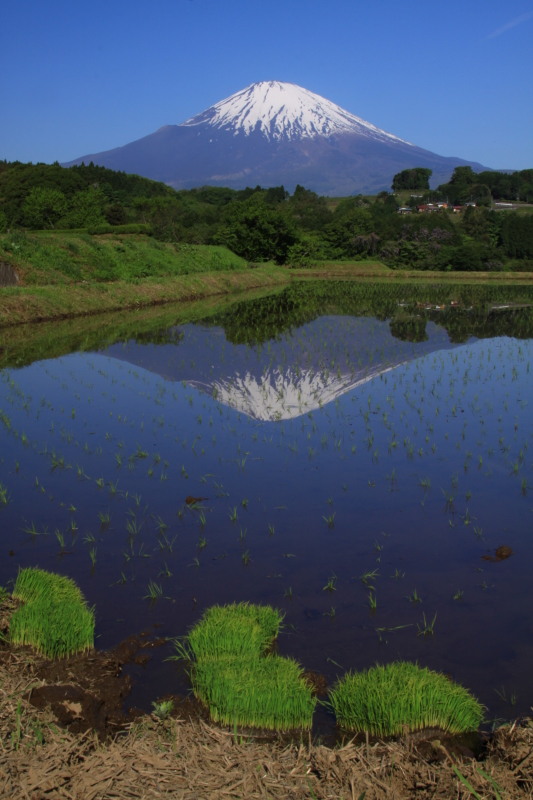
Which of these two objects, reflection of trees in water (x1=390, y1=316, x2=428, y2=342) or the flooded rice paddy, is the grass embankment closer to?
the flooded rice paddy

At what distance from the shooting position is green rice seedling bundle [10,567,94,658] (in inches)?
125

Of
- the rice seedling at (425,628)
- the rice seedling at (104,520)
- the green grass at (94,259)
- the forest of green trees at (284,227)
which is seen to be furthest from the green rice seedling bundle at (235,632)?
the forest of green trees at (284,227)

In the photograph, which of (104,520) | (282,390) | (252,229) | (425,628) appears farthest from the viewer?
(252,229)

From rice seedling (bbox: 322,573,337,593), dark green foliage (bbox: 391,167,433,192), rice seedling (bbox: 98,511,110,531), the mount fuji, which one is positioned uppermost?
the mount fuji

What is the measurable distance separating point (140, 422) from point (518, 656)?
5.15m

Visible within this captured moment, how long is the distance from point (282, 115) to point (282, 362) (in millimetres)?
186537

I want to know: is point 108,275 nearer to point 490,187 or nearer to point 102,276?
point 102,276

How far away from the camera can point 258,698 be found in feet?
8.87

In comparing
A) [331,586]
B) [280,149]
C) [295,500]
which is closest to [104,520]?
[295,500]

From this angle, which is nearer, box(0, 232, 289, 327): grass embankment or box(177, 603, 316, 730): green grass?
box(177, 603, 316, 730): green grass

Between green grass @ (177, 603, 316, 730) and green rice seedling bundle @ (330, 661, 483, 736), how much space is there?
6.7 inches

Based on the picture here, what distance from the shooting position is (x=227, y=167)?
174625mm

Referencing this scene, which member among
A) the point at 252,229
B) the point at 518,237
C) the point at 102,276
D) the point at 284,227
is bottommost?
the point at 102,276

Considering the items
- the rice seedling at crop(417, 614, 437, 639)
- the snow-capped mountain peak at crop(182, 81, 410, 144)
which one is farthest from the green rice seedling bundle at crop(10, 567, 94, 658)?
the snow-capped mountain peak at crop(182, 81, 410, 144)
